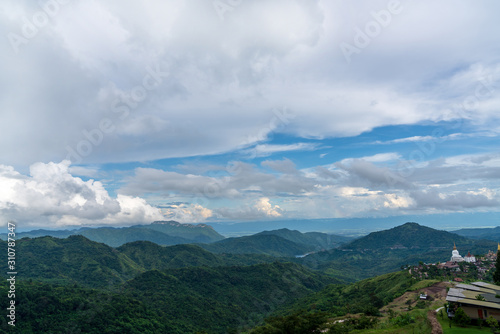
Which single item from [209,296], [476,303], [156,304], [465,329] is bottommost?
[209,296]

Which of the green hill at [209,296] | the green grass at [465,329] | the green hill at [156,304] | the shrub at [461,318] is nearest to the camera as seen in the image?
the green grass at [465,329]

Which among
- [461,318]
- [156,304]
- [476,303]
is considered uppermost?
[476,303]

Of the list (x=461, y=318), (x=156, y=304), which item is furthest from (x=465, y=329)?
(x=156, y=304)

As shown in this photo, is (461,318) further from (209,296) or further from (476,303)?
(209,296)

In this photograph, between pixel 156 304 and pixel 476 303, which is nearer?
pixel 476 303

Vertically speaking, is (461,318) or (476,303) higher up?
(476,303)

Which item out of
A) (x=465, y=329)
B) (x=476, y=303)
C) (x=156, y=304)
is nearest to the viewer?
(x=465, y=329)

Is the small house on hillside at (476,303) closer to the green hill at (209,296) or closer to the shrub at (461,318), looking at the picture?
the shrub at (461,318)

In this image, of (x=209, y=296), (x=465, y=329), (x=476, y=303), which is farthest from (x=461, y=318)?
(x=209, y=296)

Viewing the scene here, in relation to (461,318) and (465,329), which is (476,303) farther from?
(465,329)

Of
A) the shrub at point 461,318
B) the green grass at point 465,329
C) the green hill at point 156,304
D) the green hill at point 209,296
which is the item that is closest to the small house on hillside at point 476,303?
the shrub at point 461,318

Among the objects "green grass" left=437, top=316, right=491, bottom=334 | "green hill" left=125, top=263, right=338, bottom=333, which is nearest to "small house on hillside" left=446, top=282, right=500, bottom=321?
"green grass" left=437, top=316, right=491, bottom=334

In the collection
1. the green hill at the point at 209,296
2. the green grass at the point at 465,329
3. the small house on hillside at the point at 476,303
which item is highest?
the small house on hillside at the point at 476,303

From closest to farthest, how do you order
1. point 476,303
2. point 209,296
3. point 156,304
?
point 476,303, point 156,304, point 209,296
